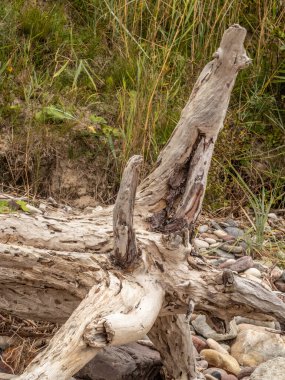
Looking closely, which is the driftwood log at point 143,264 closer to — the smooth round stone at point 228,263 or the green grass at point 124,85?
the smooth round stone at point 228,263

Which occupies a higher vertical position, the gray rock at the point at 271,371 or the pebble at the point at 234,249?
the gray rock at the point at 271,371

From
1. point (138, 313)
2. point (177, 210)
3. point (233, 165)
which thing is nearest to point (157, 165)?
point (177, 210)

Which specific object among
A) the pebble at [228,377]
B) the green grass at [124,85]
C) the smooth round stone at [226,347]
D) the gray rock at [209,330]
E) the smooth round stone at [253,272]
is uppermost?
the green grass at [124,85]

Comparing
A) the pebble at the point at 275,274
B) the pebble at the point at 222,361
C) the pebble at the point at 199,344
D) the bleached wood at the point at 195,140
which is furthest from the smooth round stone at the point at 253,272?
the bleached wood at the point at 195,140

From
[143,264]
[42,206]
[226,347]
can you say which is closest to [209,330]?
[226,347]

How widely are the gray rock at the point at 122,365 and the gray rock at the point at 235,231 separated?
2.04m

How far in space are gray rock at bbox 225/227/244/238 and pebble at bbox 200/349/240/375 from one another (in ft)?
5.45

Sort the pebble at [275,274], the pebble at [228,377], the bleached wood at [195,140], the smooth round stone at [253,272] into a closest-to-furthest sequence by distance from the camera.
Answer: the bleached wood at [195,140], the pebble at [228,377], the smooth round stone at [253,272], the pebble at [275,274]

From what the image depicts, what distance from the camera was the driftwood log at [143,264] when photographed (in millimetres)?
3039

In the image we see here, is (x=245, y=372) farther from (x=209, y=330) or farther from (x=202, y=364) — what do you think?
(x=209, y=330)

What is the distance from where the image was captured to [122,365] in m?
3.75

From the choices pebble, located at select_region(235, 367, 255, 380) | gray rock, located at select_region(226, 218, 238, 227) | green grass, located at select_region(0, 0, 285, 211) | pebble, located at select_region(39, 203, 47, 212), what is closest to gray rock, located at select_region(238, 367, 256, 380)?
pebble, located at select_region(235, 367, 255, 380)

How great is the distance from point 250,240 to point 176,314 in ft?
6.92

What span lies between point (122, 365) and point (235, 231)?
227 cm
